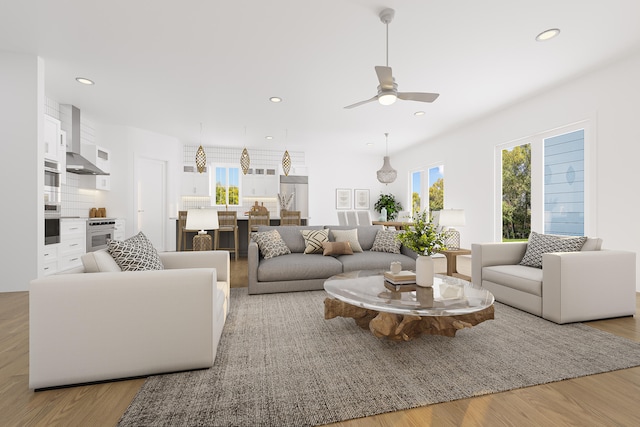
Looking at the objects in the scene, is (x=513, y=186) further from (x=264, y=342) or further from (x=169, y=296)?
(x=169, y=296)

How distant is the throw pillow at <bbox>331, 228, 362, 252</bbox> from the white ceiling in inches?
83.4

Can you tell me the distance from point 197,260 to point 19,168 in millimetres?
2928

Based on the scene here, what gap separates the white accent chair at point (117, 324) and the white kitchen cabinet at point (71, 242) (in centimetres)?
323

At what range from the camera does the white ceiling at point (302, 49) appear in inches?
107

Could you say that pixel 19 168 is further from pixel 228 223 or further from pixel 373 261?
pixel 373 261

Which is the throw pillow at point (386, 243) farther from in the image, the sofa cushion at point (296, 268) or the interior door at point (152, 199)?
the interior door at point (152, 199)

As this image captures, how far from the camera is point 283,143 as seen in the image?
806 centimetres

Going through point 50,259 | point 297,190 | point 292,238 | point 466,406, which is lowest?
point 466,406

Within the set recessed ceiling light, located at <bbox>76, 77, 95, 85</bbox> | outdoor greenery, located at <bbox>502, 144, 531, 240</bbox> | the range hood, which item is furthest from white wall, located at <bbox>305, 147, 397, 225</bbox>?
recessed ceiling light, located at <bbox>76, 77, 95, 85</bbox>

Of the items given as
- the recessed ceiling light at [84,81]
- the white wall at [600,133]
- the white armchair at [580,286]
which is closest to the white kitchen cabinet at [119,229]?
the recessed ceiling light at [84,81]

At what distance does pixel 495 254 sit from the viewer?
11.3 feet

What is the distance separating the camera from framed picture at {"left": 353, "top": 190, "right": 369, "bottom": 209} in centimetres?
959

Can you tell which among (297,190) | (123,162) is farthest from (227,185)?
(123,162)

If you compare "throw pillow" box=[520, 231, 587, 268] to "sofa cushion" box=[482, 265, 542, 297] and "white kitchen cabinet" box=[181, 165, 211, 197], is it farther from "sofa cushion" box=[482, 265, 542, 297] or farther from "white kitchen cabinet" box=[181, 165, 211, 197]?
"white kitchen cabinet" box=[181, 165, 211, 197]
